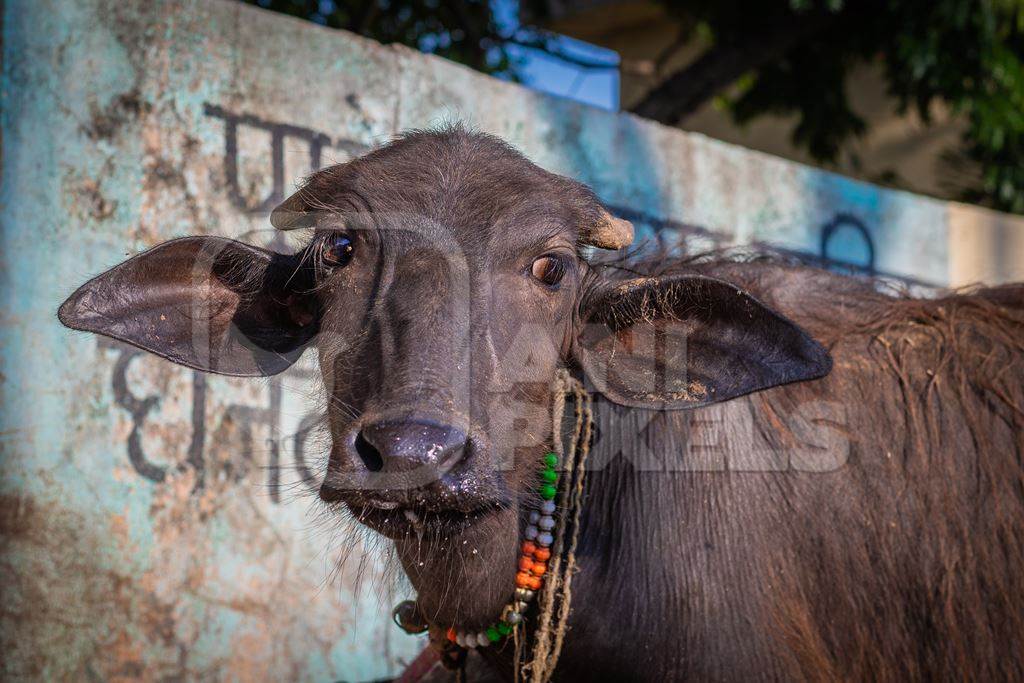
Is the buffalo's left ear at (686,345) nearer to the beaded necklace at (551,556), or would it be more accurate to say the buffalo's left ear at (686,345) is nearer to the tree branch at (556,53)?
the beaded necklace at (551,556)

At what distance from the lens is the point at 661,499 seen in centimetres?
254

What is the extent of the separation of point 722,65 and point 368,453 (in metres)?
7.34

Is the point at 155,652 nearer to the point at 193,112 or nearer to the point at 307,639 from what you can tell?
the point at 307,639

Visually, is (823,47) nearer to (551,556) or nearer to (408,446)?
(551,556)

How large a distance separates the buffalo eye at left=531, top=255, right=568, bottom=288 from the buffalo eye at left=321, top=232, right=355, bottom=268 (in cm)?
49

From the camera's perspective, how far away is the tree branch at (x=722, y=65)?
8211 mm

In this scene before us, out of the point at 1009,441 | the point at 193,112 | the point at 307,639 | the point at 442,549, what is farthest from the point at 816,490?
the point at 193,112

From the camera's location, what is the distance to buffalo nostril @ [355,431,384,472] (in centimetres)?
197

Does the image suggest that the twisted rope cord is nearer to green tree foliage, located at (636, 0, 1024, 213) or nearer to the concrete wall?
the concrete wall

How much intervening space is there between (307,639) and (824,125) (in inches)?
308

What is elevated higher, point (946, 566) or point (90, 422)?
point (90, 422)

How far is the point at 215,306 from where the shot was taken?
2744 mm

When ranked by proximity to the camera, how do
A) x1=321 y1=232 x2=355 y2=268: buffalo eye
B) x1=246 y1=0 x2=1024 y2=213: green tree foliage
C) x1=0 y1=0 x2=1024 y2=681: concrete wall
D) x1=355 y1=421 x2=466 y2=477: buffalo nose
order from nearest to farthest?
x1=355 y1=421 x2=466 y2=477: buffalo nose
x1=321 y1=232 x2=355 y2=268: buffalo eye
x1=0 y1=0 x2=1024 y2=681: concrete wall
x1=246 y1=0 x2=1024 y2=213: green tree foliage

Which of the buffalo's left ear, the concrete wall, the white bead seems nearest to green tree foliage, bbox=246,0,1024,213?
the concrete wall
